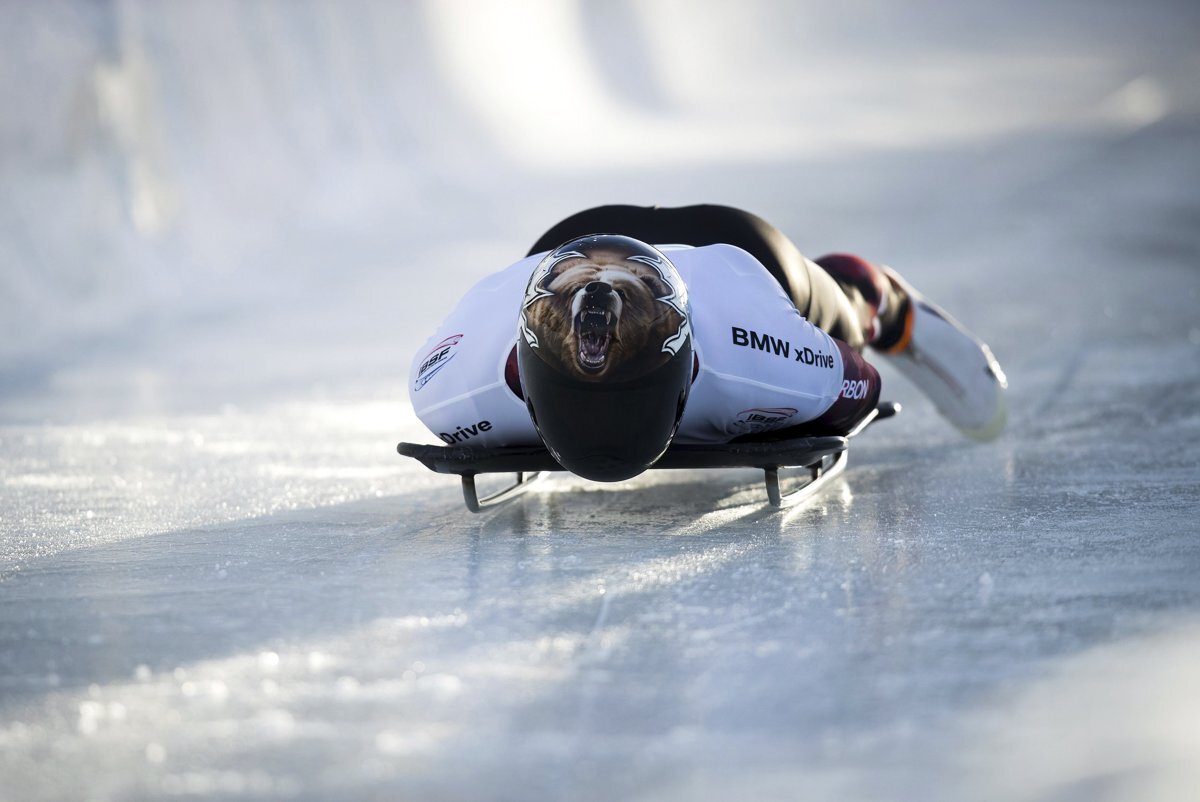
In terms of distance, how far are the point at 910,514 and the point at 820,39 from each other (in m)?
20.7

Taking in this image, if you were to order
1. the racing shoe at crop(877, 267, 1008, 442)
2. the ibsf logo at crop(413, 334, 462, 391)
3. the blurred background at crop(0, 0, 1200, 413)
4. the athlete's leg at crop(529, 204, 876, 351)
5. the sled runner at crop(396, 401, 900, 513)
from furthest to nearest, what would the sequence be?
1. the blurred background at crop(0, 0, 1200, 413)
2. the racing shoe at crop(877, 267, 1008, 442)
3. the athlete's leg at crop(529, 204, 876, 351)
4. the ibsf logo at crop(413, 334, 462, 391)
5. the sled runner at crop(396, 401, 900, 513)

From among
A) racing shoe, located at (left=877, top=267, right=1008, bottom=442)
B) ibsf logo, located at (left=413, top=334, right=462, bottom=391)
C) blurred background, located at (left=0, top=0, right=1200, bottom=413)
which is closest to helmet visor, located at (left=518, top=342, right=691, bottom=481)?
ibsf logo, located at (left=413, top=334, right=462, bottom=391)

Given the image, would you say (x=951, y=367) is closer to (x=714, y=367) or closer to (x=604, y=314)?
(x=714, y=367)

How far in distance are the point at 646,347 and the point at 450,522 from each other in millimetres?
840

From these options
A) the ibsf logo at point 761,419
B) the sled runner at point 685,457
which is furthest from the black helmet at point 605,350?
the ibsf logo at point 761,419

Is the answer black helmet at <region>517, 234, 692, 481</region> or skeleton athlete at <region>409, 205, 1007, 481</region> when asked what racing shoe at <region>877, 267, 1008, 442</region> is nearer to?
skeleton athlete at <region>409, 205, 1007, 481</region>

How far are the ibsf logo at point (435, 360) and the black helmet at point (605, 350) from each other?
1.26 ft

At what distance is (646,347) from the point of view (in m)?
2.51

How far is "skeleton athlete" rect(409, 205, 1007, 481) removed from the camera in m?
2.52

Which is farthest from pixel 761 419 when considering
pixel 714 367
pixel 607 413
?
pixel 607 413

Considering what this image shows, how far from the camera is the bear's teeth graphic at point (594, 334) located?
8.13 feet

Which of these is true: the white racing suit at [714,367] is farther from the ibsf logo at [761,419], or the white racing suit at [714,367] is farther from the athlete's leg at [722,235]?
the athlete's leg at [722,235]

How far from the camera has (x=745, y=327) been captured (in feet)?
9.36

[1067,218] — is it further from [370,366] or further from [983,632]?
[983,632]
